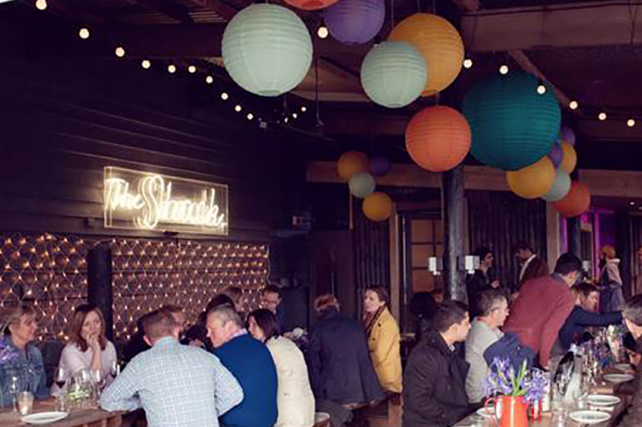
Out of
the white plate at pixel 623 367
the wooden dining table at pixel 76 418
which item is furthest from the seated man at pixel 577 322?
the wooden dining table at pixel 76 418

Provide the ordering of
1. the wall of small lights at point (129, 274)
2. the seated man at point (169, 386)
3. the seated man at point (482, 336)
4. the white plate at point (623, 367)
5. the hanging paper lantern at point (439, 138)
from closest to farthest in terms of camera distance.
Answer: the seated man at point (169, 386), the seated man at point (482, 336), the hanging paper lantern at point (439, 138), the white plate at point (623, 367), the wall of small lights at point (129, 274)

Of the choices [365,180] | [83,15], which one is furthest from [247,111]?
[83,15]

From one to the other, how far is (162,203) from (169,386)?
5.50 metres

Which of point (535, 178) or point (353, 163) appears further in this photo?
point (353, 163)

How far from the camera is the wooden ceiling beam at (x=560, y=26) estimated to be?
672cm

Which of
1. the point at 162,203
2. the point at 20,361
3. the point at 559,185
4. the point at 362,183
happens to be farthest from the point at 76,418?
the point at 362,183

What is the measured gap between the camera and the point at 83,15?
317 inches

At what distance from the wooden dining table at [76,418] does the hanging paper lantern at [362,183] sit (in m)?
5.95

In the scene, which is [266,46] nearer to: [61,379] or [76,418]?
[76,418]

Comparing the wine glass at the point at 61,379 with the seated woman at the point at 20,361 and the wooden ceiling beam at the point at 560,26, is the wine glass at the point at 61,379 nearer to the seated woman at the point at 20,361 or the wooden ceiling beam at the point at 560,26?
the seated woman at the point at 20,361

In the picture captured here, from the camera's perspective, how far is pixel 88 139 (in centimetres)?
852

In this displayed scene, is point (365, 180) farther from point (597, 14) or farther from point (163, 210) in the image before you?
point (597, 14)

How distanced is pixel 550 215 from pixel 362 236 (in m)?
3.09

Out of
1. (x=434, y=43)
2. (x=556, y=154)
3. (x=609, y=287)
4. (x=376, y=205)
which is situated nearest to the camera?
(x=434, y=43)
